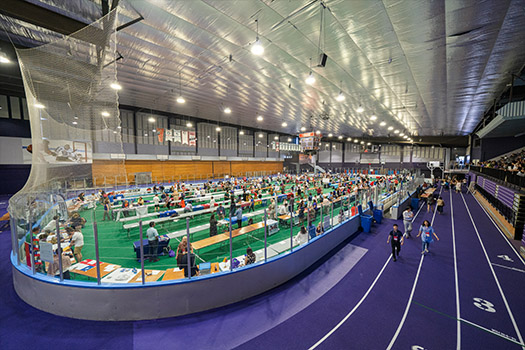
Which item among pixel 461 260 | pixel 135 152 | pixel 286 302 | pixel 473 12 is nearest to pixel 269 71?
pixel 473 12

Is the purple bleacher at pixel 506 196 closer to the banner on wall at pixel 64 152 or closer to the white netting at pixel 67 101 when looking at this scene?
the white netting at pixel 67 101

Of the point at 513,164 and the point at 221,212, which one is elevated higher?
the point at 513,164

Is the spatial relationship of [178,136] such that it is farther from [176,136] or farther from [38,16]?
[38,16]

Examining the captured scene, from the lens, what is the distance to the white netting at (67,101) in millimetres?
5383

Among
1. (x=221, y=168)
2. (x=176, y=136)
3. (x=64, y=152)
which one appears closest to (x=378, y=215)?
(x=64, y=152)

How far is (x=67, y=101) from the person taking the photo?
6.12 m

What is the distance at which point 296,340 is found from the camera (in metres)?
4.45

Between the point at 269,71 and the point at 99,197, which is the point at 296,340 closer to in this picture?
the point at 269,71

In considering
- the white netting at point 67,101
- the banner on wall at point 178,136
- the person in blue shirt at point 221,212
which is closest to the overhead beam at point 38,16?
the white netting at point 67,101

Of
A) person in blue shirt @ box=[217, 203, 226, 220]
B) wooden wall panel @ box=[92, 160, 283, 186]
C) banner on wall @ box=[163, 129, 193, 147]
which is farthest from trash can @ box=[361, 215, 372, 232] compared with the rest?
wooden wall panel @ box=[92, 160, 283, 186]

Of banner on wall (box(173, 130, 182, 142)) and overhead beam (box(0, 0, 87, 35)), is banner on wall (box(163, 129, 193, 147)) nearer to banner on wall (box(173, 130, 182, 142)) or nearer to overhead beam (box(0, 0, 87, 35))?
banner on wall (box(173, 130, 182, 142))

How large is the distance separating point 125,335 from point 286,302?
4036 mm

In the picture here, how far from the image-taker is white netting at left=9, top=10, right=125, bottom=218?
5383 millimetres

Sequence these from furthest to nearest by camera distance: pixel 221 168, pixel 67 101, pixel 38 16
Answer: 1. pixel 221 168
2. pixel 67 101
3. pixel 38 16
